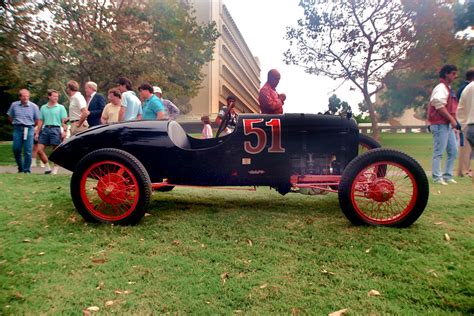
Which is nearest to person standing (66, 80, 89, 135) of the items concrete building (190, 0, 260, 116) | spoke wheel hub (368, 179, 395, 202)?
spoke wheel hub (368, 179, 395, 202)

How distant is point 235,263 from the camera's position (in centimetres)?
270

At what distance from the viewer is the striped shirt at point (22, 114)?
23.4ft

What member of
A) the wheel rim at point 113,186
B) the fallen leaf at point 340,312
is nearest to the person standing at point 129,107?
the wheel rim at point 113,186

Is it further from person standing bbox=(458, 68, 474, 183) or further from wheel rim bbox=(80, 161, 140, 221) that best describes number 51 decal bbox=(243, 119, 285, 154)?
person standing bbox=(458, 68, 474, 183)

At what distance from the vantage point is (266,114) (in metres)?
3.75

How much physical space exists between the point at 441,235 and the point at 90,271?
2921 mm

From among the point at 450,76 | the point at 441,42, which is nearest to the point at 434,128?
the point at 450,76

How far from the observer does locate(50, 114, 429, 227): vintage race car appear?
3340 millimetres

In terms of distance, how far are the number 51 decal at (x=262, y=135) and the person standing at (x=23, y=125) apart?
5.70 meters

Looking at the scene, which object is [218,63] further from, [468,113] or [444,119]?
[468,113]

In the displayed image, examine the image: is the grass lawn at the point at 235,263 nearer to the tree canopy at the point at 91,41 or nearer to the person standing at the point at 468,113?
the person standing at the point at 468,113

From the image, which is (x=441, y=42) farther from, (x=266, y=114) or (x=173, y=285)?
(x=173, y=285)

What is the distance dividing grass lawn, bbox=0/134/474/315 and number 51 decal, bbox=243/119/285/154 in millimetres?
709

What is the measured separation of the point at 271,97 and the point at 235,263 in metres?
1.98
